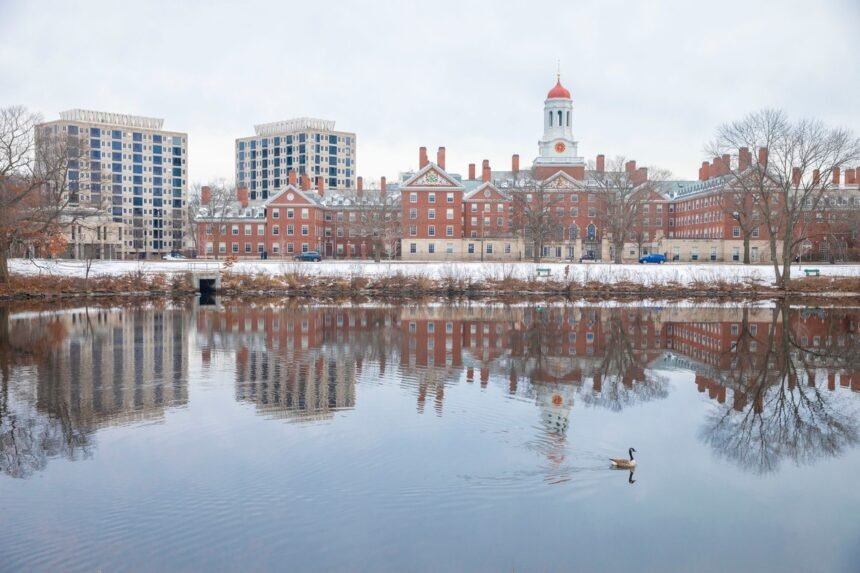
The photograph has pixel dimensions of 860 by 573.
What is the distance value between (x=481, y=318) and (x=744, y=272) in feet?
102

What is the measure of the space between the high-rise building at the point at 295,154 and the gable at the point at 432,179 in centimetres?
6117

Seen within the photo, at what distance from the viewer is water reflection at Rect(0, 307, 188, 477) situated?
1547 centimetres

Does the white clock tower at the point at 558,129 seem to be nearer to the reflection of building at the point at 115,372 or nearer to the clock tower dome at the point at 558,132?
the clock tower dome at the point at 558,132

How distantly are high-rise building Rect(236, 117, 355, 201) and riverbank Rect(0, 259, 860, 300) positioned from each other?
300 ft

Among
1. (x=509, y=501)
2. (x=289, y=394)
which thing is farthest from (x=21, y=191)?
(x=509, y=501)

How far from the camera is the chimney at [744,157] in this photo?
2294 inches

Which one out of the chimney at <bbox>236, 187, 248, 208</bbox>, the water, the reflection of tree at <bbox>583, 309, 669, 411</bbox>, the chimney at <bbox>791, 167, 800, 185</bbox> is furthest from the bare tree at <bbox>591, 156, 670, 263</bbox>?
the water

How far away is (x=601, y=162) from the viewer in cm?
9375

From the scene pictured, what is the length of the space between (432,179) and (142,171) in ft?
242

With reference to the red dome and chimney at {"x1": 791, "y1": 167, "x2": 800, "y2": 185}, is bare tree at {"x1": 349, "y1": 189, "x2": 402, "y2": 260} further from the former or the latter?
chimney at {"x1": 791, "y1": 167, "x2": 800, "y2": 185}

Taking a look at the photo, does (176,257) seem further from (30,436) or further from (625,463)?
(625,463)

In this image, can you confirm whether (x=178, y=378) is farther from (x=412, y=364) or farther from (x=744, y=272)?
(x=744, y=272)

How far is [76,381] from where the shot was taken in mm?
21297

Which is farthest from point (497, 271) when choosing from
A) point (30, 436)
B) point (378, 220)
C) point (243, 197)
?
point (243, 197)
